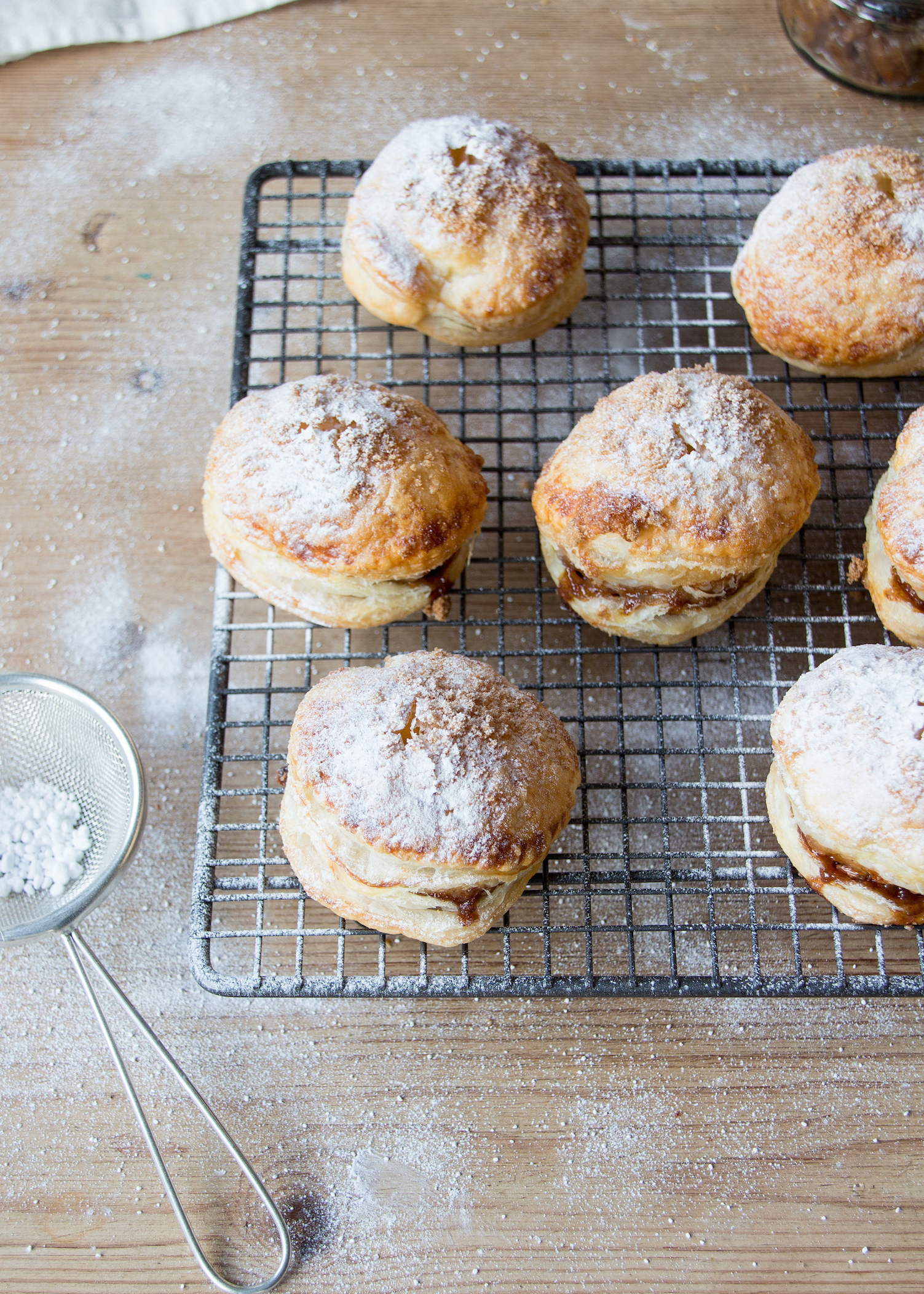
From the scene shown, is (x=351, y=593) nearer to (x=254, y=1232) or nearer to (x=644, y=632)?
(x=644, y=632)

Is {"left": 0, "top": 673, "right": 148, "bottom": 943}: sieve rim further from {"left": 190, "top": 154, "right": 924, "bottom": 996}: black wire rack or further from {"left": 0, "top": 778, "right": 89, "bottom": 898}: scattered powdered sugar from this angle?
{"left": 190, "top": 154, "right": 924, "bottom": 996}: black wire rack

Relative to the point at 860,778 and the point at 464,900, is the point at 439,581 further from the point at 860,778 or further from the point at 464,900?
the point at 860,778

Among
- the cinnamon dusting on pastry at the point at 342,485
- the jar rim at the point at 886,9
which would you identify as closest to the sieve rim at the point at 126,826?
the cinnamon dusting on pastry at the point at 342,485

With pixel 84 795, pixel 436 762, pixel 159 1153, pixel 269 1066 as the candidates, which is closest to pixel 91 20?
pixel 84 795

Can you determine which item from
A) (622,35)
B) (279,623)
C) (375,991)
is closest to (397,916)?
(375,991)

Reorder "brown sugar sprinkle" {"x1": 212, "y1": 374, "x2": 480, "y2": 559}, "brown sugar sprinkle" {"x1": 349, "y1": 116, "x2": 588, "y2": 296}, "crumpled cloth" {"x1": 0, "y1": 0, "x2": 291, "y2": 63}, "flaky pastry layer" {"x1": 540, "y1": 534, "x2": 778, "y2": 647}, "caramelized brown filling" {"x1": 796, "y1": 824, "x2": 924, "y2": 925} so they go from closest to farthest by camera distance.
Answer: "caramelized brown filling" {"x1": 796, "y1": 824, "x2": 924, "y2": 925}, "brown sugar sprinkle" {"x1": 212, "y1": 374, "x2": 480, "y2": 559}, "flaky pastry layer" {"x1": 540, "y1": 534, "x2": 778, "y2": 647}, "brown sugar sprinkle" {"x1": 349, "y1": 116, "x2": 588, "y2": 296}, "crumpled cloth" {"x1": 0, "y1": 0, "x2": 291, "y2": 63}

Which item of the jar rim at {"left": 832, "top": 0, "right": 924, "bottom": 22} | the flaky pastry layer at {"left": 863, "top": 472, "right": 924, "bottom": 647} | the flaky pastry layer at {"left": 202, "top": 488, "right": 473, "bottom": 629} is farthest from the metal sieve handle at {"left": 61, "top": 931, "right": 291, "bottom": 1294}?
the jar rim at {"left": 832, "top": 0, "right": 924, "bottom": 22}
